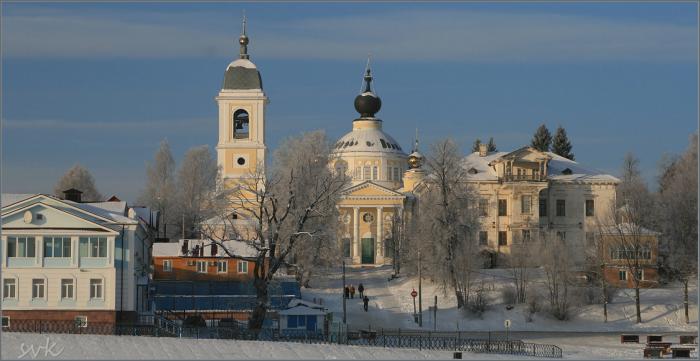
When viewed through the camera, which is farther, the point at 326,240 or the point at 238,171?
the point at 238,171

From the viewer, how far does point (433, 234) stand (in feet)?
277

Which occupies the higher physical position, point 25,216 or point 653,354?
point 25,216

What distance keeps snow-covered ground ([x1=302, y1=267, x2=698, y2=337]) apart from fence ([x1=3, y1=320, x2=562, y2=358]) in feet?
43.0

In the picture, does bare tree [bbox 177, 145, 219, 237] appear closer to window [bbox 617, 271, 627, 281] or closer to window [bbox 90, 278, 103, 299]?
window [bbox 617, 271, 627, 281]

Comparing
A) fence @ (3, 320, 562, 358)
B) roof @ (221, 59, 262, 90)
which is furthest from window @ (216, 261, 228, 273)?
roof @ (221, 59, 262, 90)

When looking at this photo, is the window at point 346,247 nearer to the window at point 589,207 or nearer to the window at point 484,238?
the window at point 484,238

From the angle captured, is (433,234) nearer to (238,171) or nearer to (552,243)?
(552,243)

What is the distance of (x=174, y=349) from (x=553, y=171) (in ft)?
197

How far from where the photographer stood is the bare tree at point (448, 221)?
82750 mm

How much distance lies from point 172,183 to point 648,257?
43.8m

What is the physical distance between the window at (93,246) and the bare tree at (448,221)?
26.1 metres

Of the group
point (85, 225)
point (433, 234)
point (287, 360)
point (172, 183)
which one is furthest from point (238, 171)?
point (287, 360)

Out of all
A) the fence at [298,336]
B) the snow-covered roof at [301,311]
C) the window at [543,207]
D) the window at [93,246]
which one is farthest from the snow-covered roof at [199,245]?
the window at [543,207]

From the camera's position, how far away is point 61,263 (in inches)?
2320
